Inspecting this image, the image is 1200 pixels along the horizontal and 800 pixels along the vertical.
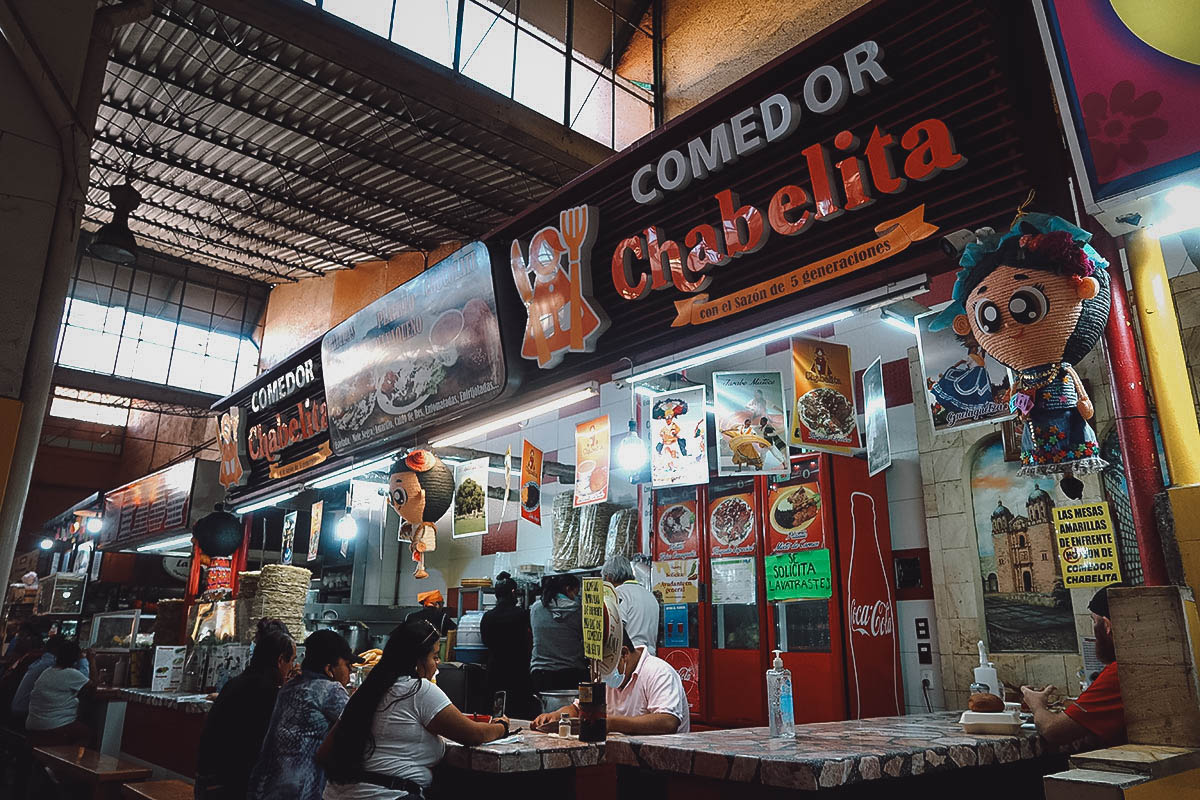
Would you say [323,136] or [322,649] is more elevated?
[323,136]

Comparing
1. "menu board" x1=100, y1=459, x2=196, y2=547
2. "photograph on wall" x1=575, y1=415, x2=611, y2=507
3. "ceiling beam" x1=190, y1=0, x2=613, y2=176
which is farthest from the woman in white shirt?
"menu board" x1=100, y1=459, x2=196, y2=547

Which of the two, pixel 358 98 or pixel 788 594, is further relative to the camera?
pixel 358 98

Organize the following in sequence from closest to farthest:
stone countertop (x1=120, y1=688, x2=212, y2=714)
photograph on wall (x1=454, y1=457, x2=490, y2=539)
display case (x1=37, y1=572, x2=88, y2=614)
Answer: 1. stone countertop (x1=120, y1=688, x2=212, y2=714)
2. photograph on wall (x1=454, y1=457, x2=490, y2=539)
3. display case (x1=37, y1=572, x2=88, y2=614)

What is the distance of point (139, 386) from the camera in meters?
17.6

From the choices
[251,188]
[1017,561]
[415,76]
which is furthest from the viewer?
[251,188]

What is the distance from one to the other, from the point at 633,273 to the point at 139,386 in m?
16.7

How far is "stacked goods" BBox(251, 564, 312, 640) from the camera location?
755 cm

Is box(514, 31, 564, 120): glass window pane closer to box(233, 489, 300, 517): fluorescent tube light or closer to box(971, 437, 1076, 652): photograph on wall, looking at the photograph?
box(233, 489, 300, 517): fluorescent tube light

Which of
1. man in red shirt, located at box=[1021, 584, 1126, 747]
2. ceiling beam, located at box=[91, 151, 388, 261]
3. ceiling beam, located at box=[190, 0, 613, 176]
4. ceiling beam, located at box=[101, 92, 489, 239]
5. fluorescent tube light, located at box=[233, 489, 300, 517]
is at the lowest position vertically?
man in red shirt, located at box=[1021, 584, 1126, 747]

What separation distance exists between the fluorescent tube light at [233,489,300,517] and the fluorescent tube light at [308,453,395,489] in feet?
1.44

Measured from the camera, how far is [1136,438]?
2.59 metres

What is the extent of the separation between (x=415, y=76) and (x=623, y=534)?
16.7 ft

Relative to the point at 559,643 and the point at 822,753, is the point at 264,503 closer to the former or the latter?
the point at 559,643

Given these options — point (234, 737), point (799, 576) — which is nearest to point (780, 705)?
point (799, 576)
